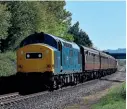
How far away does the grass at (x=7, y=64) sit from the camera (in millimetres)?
37750

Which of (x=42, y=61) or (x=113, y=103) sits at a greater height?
(x=42, y=61)

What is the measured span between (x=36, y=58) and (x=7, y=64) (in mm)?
14226

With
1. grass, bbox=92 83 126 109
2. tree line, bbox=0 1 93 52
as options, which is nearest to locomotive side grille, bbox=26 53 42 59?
grass, bbox=92 83 126 109

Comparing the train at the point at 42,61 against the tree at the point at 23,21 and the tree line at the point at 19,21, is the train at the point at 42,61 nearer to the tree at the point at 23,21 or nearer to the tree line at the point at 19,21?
the tree line at the point at 19,21

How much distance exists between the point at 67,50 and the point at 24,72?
17.2ft

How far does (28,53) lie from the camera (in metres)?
26.8

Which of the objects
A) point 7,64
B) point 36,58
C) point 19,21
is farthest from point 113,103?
point 19,21

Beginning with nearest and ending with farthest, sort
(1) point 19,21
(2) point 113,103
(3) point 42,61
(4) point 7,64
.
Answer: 1. (2) point 113,103
2. (3) point 42,61
3. (4) point 7,64
4. (1) point 19,21

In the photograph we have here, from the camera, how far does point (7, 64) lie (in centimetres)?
4050

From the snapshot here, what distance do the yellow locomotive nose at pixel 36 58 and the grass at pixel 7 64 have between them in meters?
10.1

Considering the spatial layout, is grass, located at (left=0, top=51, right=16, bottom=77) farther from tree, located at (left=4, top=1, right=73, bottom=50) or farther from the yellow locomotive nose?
the yellow locomotive nose

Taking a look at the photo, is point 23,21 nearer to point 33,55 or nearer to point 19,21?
point 19,21

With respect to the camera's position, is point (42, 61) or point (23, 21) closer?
point (42, 61)

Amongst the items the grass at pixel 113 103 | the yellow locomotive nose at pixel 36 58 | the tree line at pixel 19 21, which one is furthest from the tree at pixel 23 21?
the grass at pixel 113 103
